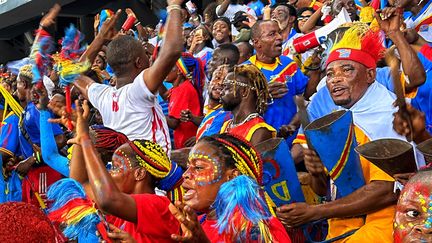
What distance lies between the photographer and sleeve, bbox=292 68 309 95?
22.4 ft

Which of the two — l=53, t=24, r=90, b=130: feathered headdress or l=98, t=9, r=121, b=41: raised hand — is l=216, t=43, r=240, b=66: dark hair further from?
l=53, t=24, r=90, b=130: feathered headdress

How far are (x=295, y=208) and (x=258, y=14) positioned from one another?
7275 millimetres

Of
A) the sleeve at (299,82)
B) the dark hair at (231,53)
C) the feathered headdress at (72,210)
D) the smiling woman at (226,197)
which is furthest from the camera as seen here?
the dark hair at (231,53)

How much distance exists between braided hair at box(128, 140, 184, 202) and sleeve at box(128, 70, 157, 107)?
0.44 metres

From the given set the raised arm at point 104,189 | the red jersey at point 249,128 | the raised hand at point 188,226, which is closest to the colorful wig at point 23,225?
the raised hand at point 188,226

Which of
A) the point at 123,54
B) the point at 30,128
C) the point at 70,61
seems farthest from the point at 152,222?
the point at 30,128

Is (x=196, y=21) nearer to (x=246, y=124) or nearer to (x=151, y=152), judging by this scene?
(x=246, y=124)

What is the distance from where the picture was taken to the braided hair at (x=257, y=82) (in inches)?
220

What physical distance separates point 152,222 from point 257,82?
6.30 ft

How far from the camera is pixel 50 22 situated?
5812 millimetres

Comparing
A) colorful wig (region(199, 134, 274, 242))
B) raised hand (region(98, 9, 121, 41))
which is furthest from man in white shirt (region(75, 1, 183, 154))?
colorful wig (region(199, 134, 274, 242))

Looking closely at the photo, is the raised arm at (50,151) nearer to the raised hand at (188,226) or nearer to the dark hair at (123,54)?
the dark hair at (123,54)

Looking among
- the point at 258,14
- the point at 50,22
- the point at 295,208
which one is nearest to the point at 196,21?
the point at 258,14

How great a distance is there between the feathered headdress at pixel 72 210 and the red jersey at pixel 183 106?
139 inches
